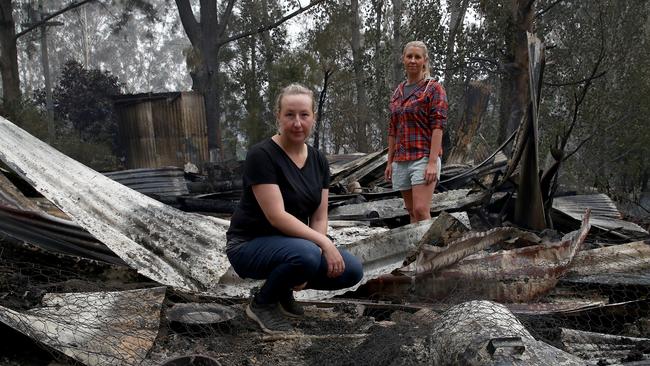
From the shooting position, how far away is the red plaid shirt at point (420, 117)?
171 inches

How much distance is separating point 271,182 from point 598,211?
5272 millimetres

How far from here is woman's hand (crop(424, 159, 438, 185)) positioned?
4336 millimetres

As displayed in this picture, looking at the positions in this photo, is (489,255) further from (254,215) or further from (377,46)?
(377,46)

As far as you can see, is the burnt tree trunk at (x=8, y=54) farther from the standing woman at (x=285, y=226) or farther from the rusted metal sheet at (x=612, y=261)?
the rusted metal sheet at (x=612, y=261)

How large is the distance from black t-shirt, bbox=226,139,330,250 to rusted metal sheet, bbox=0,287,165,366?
1.95ft

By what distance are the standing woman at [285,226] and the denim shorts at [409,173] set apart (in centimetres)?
133

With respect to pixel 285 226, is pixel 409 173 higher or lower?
higher

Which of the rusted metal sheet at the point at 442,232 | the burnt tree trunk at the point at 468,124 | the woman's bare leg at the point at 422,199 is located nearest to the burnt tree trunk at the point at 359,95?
the burnt tree trunk at the point at 468,124

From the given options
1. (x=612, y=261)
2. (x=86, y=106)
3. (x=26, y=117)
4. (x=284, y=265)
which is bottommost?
(x=612, y=261)

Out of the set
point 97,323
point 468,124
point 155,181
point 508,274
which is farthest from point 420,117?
point 468,124

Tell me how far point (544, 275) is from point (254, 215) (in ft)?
6.38

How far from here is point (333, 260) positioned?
2.95m

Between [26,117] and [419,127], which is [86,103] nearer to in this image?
[26,117]

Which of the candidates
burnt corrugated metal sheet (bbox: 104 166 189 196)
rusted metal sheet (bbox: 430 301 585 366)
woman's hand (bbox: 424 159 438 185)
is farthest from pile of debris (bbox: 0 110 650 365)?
burnt corrugated metal sheet (bbox: 104 166 189 196)
